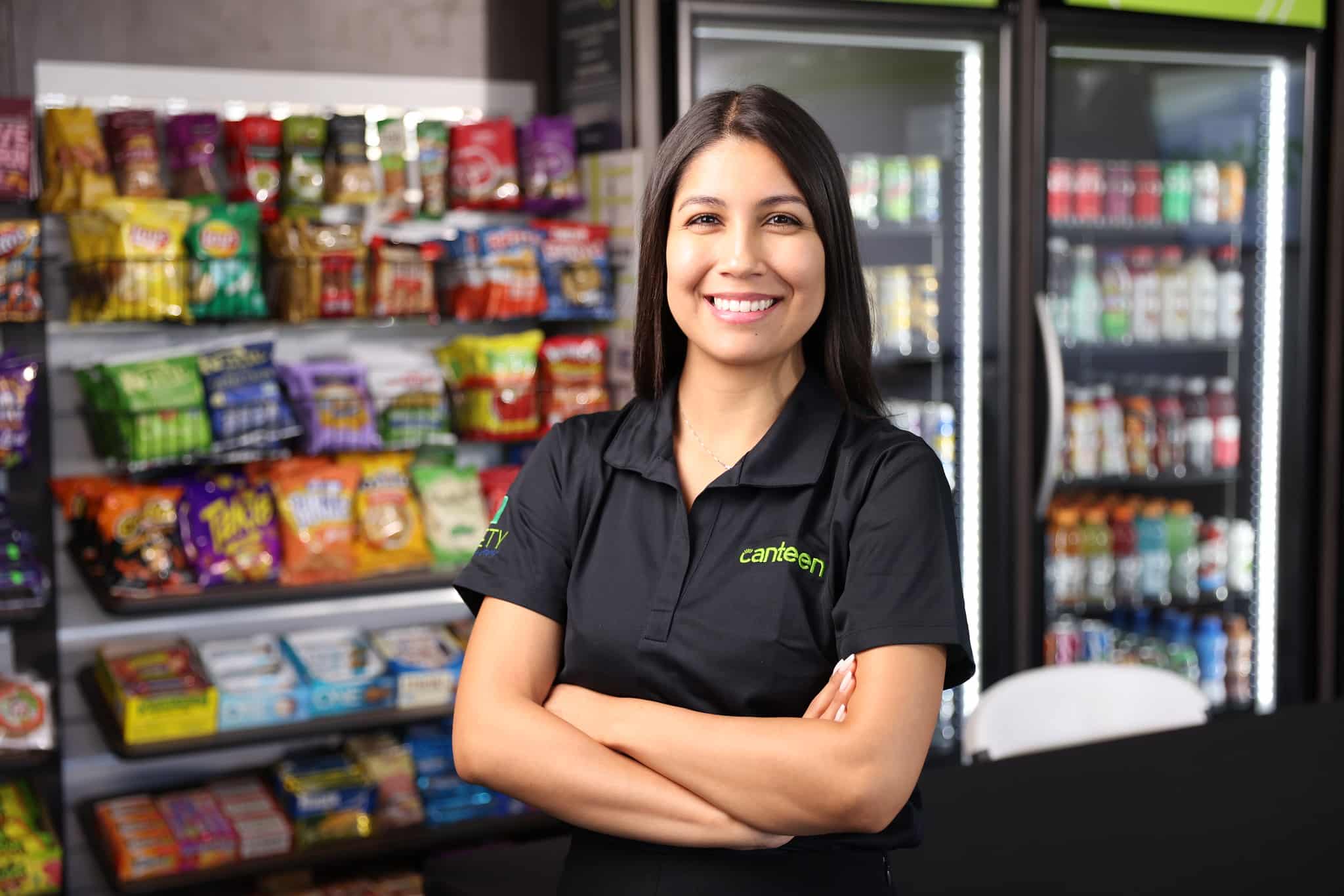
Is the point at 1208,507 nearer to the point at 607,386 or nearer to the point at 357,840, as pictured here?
the point at 607,386

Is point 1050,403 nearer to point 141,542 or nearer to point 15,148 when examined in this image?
point 141,542

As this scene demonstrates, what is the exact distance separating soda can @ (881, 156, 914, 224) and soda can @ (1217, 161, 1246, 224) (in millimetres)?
1109

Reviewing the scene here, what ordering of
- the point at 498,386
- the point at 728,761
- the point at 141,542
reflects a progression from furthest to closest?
the point at 498,386 < the point at 141,542 < the point at 728,761

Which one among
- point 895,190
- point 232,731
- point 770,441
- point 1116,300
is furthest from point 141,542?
point 1116,300

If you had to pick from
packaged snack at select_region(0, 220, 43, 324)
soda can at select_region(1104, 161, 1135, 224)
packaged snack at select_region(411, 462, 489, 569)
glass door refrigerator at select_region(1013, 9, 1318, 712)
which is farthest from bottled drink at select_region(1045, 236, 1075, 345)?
packaged snack at select_region(0, 220, 43, 324)

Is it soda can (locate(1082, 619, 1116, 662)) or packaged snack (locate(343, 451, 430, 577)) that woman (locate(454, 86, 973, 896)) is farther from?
soda can (locate(1082, 619, 1116, 662))

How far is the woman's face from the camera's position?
147cm

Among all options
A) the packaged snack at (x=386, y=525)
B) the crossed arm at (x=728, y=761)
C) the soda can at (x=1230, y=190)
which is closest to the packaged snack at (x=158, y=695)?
the packaged snack at (x=386, y=525)

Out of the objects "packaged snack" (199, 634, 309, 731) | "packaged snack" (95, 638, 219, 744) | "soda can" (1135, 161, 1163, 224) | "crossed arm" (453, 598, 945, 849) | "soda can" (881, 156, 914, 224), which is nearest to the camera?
"crossed arm" (453, 598, 945, 849)

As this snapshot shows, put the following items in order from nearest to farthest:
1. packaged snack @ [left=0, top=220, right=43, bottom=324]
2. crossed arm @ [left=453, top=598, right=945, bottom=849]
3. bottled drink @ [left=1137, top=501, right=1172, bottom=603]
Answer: crossed arm @ [left=453, top=598, right=945, bottom=849]
packaged snack @ [left=0, top=220, right=43, bottom=324]
bottled drink @ [left=1137, top=501, right=1172, bottom=603]

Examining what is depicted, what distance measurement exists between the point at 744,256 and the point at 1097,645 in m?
3.04

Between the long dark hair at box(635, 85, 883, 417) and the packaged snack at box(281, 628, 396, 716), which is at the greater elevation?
the long dark hair at box(635, 85, 883, 417)

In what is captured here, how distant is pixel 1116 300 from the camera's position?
4008 mm

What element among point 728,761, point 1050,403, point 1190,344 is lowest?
point 728,761
